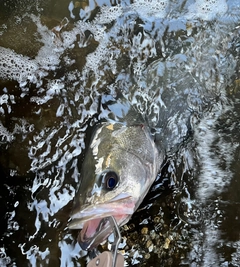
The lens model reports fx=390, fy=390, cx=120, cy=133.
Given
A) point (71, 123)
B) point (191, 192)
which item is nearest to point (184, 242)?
point (191, 192)

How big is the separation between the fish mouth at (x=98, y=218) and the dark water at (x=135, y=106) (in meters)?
0.40

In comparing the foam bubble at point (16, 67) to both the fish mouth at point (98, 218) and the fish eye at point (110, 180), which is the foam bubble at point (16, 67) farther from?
the fish mouth at point (98, 218)

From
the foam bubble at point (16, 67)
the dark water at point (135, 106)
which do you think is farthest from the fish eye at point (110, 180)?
the foam bubble at point (16, 67)

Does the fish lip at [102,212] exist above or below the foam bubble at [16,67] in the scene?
below

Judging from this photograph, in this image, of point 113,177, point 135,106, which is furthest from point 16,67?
point 113,177

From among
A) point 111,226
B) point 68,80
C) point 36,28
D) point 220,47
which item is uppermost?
point 36,28

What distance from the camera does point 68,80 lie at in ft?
10.5

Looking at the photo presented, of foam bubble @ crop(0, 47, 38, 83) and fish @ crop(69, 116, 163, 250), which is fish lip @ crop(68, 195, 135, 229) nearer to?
fish @ crop(69, 116, 163, 250)

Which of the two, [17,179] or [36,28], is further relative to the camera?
[36,28]

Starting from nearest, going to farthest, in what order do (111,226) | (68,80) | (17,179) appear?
(111,226) < (17,179) < (68,80)

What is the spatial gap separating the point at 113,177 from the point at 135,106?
2.73 ft

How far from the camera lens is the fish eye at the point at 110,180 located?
2405 millimetres

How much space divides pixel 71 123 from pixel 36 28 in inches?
35.0

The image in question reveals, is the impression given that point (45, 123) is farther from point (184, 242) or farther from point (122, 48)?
point (184, 242)
